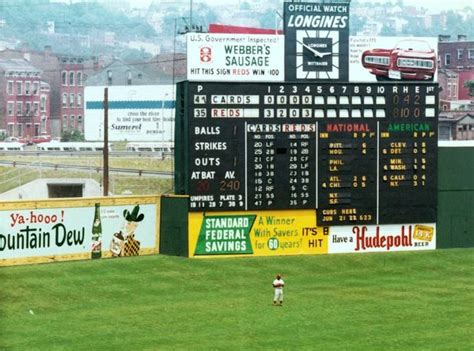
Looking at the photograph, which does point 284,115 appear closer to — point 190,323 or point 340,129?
point 340,129

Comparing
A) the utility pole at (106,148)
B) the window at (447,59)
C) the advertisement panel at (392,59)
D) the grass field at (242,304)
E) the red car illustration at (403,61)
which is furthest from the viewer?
the window at (447,59)

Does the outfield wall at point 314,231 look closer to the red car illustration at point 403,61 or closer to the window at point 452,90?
the red car illustration at point 403,61

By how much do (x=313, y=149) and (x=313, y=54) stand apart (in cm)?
310

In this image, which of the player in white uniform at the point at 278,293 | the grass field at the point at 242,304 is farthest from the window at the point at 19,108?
the player in white uniform at the point at 278,293

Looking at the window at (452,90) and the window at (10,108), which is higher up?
the window at (452,90)

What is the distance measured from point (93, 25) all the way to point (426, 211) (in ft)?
109

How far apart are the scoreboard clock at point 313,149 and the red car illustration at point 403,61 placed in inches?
22.5

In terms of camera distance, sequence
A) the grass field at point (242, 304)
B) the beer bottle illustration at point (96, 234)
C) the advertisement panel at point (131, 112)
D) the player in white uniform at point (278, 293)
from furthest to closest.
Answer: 1. the advertisement panel at point (131, 112)
2. the beer bottle illustration at point (96, 234)
3. the player in white uniform at point (278, 293)
4. the grass field at point (242, 304)

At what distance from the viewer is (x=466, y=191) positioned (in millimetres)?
36719

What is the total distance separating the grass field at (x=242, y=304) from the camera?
23.7 m

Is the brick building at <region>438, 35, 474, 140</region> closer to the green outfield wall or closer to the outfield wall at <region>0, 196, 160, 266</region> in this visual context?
the green outfield wall

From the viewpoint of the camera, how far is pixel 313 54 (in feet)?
113

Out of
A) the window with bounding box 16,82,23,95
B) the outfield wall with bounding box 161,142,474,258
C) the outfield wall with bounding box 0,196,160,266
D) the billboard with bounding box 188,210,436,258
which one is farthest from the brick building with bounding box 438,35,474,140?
the window with bounding box 16,82,23,95

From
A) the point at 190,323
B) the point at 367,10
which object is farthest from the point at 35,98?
the point at 367,10
